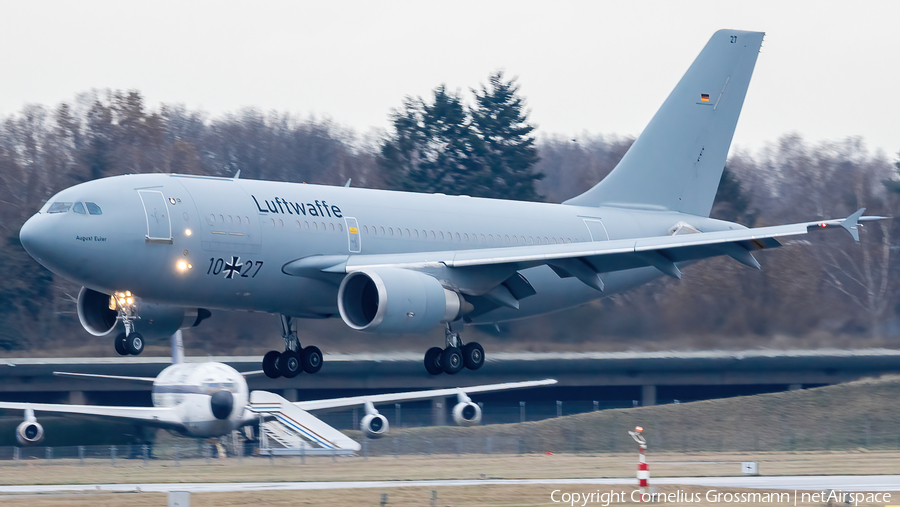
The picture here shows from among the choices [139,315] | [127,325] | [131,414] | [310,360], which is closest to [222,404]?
[131,414]

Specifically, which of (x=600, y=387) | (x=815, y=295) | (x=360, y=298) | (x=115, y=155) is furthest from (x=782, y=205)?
(x=360, y=298)

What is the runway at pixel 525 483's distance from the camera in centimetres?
2423

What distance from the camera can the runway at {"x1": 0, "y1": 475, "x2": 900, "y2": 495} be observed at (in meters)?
24.2

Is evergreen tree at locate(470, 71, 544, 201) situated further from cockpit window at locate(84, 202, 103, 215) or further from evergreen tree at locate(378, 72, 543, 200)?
cockpit window at locate(84, 202, 103, 215)

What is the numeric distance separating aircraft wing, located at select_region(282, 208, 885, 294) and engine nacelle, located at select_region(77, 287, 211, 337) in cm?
337

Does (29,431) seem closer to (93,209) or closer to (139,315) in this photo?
(139,315)

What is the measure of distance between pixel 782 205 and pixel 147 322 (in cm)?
4595

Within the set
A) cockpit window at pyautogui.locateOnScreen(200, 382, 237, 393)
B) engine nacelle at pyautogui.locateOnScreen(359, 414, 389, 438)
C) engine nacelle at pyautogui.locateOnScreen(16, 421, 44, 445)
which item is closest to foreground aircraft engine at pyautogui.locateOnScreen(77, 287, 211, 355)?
cockpit window at pyautogui.locateOnScreen(200, 382, 237, 393)

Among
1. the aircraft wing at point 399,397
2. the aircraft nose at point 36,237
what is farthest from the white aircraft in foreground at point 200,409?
the aircraft nose at point 36,237

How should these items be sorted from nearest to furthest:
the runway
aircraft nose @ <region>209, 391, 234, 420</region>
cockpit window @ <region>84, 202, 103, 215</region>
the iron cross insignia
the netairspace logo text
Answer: the netairspace logo text < cockpit window @ <region>84, 202, 103, 215</region> < the iron cross insignia < the runway < aircraft nose @ <region>209, 391, 234, 420</region>

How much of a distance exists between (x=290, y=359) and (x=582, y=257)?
23.2 feet

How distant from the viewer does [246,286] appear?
76.8ft

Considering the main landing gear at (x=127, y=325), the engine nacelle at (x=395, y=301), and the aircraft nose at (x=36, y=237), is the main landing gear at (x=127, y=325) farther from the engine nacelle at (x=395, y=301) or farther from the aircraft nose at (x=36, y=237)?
the engine nacelle at (x=395, y=301)

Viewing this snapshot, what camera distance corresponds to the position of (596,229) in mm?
29875
